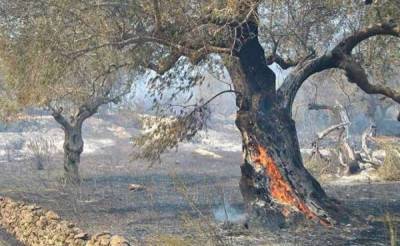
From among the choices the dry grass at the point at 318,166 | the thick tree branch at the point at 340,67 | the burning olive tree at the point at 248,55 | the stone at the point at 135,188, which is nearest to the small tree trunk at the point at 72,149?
the stone at the point at 135,188

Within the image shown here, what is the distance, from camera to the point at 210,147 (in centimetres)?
6066

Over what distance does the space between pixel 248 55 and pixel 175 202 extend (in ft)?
28.2

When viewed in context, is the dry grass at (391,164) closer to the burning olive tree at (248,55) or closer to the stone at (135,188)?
the burning olive tree at (248,55)

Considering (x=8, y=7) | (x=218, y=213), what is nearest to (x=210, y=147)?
(x=218, y=213)

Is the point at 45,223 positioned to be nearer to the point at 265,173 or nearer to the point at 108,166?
the point at 265,173

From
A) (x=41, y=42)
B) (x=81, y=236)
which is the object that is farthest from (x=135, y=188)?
(x=81, y=236)

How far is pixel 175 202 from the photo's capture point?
2225 centimetres

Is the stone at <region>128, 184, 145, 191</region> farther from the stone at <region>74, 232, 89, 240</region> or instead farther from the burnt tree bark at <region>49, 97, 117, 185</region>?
the stone at <region>74, 232, 89, 240</region>

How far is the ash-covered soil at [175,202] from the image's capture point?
13404mm

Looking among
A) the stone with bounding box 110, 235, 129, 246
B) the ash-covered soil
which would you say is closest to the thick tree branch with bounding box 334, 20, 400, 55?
the ash-covered soil

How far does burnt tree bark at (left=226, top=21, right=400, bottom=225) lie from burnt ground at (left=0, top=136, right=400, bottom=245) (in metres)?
0.81

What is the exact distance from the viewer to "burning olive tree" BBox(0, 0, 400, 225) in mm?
14664

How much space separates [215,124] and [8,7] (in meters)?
68.9

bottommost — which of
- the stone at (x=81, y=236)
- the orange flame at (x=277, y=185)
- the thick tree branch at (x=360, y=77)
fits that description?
the stone at (x=81, y=236)
